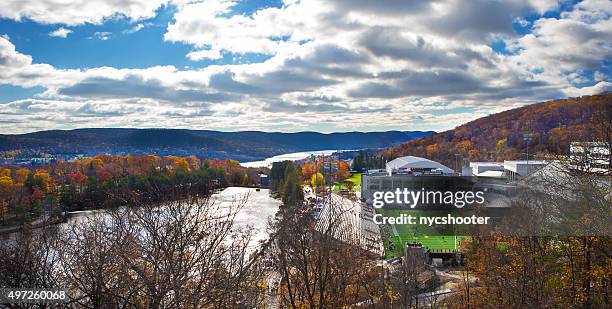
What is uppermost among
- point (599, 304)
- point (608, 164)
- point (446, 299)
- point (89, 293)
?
point (608, 164)

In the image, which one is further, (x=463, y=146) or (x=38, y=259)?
(x=463, y=146)

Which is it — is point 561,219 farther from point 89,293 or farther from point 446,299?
point 89,293

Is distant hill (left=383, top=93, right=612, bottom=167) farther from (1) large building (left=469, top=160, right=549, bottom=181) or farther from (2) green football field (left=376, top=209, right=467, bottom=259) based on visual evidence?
(2) green football field (left=376, top=209, right=467, bottom=259)

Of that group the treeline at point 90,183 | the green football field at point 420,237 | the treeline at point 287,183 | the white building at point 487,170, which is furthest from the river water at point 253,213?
the white building at point 487,170

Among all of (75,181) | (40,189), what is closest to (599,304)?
(40,189)

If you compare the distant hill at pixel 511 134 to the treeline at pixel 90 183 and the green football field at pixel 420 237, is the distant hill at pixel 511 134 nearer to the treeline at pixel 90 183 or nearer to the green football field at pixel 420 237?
the green football field at pixel 420 237

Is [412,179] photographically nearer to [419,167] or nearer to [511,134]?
[419,167]

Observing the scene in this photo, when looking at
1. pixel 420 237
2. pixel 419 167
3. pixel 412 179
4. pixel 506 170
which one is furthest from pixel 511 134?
pixel 412 179
